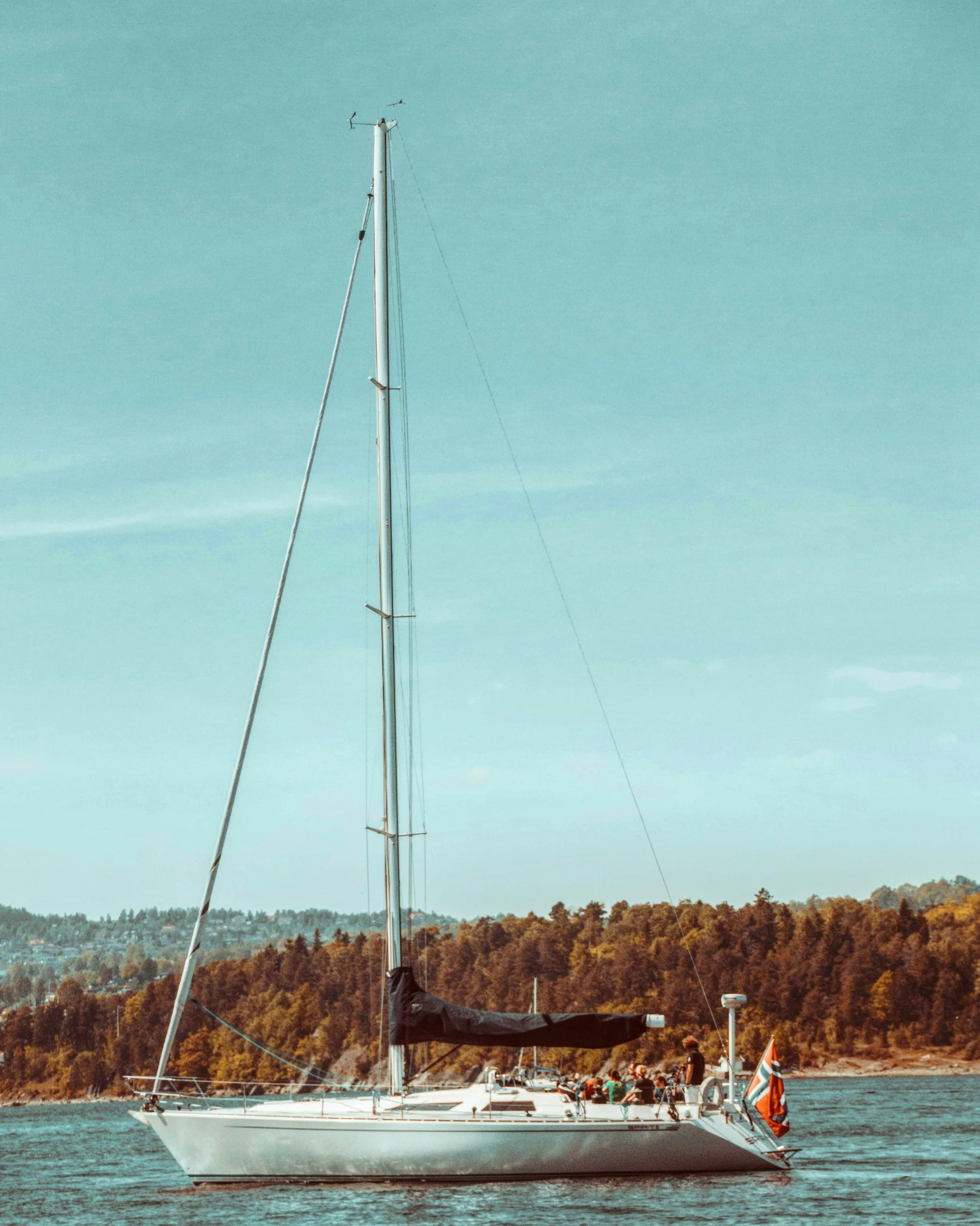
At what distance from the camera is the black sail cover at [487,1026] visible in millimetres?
31312

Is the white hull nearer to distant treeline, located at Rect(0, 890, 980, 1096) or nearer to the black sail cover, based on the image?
the black sail cover

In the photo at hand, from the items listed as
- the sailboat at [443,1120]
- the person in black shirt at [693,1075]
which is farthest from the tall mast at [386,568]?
the person in black shirt at [693,1075]

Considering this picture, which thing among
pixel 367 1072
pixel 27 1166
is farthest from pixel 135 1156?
pixel 367 1072

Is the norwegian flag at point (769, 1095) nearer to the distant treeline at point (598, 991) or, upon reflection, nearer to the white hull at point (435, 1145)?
the white hull at point (435, 1145)

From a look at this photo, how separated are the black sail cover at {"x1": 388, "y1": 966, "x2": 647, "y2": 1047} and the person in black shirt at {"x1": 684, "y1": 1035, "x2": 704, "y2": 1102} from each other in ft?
4.28

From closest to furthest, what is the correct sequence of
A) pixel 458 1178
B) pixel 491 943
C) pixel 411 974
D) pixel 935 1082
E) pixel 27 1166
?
pixel 458 1178 → pixel 411 974 → pixel 27 1166 → pixel 935 1082 → pixel 491 943

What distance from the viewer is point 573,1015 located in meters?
31.6

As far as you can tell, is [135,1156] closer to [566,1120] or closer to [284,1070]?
[566,1120]

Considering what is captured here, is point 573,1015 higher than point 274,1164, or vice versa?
point 573,1015

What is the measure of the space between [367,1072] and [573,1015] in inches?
5519

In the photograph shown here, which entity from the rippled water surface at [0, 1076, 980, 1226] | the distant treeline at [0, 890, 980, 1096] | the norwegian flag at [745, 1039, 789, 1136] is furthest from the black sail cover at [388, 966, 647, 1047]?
the distant treeline at [0, 890, 980, 1096]

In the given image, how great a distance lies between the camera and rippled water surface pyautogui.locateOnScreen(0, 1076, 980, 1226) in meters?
27.8

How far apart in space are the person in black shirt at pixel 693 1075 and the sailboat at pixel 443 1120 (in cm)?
11

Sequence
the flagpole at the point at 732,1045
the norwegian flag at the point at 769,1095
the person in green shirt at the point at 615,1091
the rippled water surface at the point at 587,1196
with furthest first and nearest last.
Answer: the norwegian flag at the point at 769,1095 → the flagpole at the point at 732,1045 → the person in green shirt at the point at 615,1091 → the rippled water surface at the point at 587,1196
